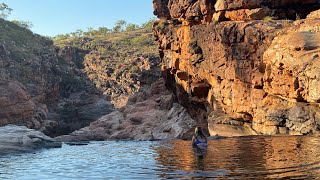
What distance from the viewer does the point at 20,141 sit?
1362 inches

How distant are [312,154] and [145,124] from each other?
38.7 metres

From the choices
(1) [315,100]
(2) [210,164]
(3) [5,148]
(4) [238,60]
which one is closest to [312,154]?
(2) [210,164]

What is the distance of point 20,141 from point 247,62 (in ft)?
70.3

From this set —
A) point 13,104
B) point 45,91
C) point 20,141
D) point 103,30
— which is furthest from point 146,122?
point 103,30

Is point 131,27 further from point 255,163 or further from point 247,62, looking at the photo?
point 255,163

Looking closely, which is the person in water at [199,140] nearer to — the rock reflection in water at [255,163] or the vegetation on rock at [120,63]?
the rock reflection in water at [255,163]

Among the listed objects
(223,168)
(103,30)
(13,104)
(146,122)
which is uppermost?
(103,30)

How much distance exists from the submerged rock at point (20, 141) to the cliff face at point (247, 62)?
16.3 m

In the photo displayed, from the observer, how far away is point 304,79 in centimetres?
2631

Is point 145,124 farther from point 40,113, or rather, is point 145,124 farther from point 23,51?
point 23,51

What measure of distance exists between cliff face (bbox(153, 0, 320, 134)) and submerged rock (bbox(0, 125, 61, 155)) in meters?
16.3

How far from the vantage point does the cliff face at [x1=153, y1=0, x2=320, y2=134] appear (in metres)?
27.0

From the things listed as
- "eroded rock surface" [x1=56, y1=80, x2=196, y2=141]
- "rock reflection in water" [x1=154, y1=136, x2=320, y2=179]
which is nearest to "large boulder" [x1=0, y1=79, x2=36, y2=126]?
"eroded rock surface" [x1=56, y1=80, x2=196, y2=141]

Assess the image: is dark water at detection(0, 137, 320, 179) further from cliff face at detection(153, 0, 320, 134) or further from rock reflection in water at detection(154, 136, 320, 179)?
cliff face at detection(153, 0, 320, 134)
